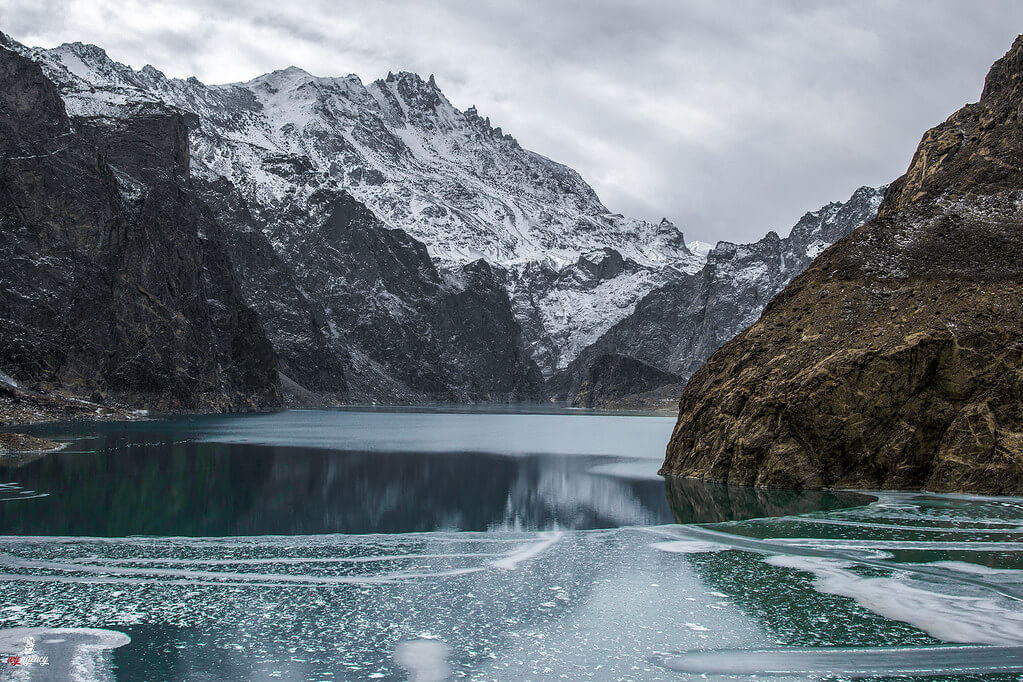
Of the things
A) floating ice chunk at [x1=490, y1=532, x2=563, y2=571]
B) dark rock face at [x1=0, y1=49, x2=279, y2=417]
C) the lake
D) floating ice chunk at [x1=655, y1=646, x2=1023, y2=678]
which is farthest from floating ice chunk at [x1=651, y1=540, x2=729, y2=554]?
dark rock face at [x1=0, y1=49, x2=279, y2=417]

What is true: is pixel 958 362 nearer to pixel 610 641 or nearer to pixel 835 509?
pixel 835 509

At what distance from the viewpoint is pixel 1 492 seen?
3809 centimetres

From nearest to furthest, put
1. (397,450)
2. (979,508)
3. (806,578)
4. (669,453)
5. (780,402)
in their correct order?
(806,578), (979,508), (780,402), (669,453), (397,450)

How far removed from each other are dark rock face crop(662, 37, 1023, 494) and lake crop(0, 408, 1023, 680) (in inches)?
115

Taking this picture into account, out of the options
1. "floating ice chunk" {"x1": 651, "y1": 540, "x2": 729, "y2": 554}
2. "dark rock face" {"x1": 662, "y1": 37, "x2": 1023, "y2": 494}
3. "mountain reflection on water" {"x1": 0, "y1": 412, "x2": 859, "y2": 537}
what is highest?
"dark rock face" {"x1": 662, "y1": 37, "x2": 1023, "y2": 494}

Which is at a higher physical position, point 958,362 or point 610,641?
point 958,362

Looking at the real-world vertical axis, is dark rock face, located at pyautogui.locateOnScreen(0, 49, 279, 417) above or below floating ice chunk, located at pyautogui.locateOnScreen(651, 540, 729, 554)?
above

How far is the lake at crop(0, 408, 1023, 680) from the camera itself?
16.3 m

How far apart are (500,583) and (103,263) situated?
12744cm

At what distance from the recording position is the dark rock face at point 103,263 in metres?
113

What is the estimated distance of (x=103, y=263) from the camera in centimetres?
13112

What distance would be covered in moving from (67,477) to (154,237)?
391 ft

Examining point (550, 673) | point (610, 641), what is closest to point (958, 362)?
point (610, 641)

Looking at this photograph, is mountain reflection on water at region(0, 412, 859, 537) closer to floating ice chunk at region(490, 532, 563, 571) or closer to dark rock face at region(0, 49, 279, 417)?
floating ice chunk at region(490, 532, 563, 571)
